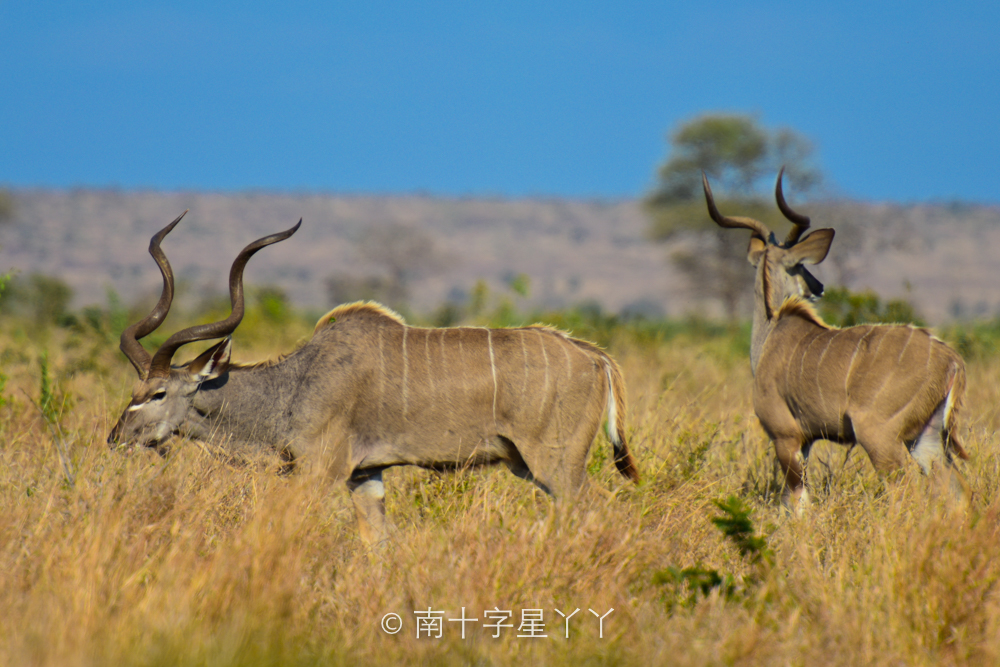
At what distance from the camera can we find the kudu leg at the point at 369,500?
494 centimetres

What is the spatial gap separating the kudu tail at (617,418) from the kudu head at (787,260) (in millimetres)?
1618

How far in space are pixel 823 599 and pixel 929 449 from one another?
82.0 inches

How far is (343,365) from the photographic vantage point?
16.7 feet

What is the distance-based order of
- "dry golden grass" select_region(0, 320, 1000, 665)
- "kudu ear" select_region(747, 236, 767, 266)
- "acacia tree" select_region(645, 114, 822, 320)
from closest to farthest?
"dry golden grass" select_region(0, 320, 1000, 665), "kudu ear" select_region(747, 236, 767, 266), "acacia tree" select_region(645, 114, 822, 320)

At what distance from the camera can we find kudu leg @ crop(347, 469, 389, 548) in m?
4.94

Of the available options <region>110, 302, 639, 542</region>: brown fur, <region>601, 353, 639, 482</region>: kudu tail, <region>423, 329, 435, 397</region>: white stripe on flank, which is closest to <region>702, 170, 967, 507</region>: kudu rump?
<region>601, 353, 639, 482</region>: kudu tail

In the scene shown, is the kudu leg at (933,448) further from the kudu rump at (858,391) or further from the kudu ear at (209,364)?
the kudu ear at (209,364)

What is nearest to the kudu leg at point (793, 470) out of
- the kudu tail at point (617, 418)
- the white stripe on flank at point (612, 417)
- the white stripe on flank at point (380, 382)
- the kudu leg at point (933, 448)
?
the kudu leg at point (933, 448)

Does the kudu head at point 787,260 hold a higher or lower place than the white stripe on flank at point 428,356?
higher

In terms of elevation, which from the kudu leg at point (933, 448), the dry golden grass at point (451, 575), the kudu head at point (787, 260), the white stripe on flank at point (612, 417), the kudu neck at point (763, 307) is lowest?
the dry golden grass at point (451, 575)

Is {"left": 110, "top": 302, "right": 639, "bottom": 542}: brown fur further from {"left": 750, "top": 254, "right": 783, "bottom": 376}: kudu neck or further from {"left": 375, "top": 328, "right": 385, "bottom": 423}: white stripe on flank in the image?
{"left": 750, "top": 254, "right": 783, "bottom": 376}: kudu neck

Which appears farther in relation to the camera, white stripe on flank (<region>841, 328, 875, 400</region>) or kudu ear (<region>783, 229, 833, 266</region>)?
kudu ear (<region>783, 229, 833, 266</region>)

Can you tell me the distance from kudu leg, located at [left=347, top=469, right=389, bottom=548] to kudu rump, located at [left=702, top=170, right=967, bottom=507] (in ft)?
7.44

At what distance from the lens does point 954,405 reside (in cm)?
504
